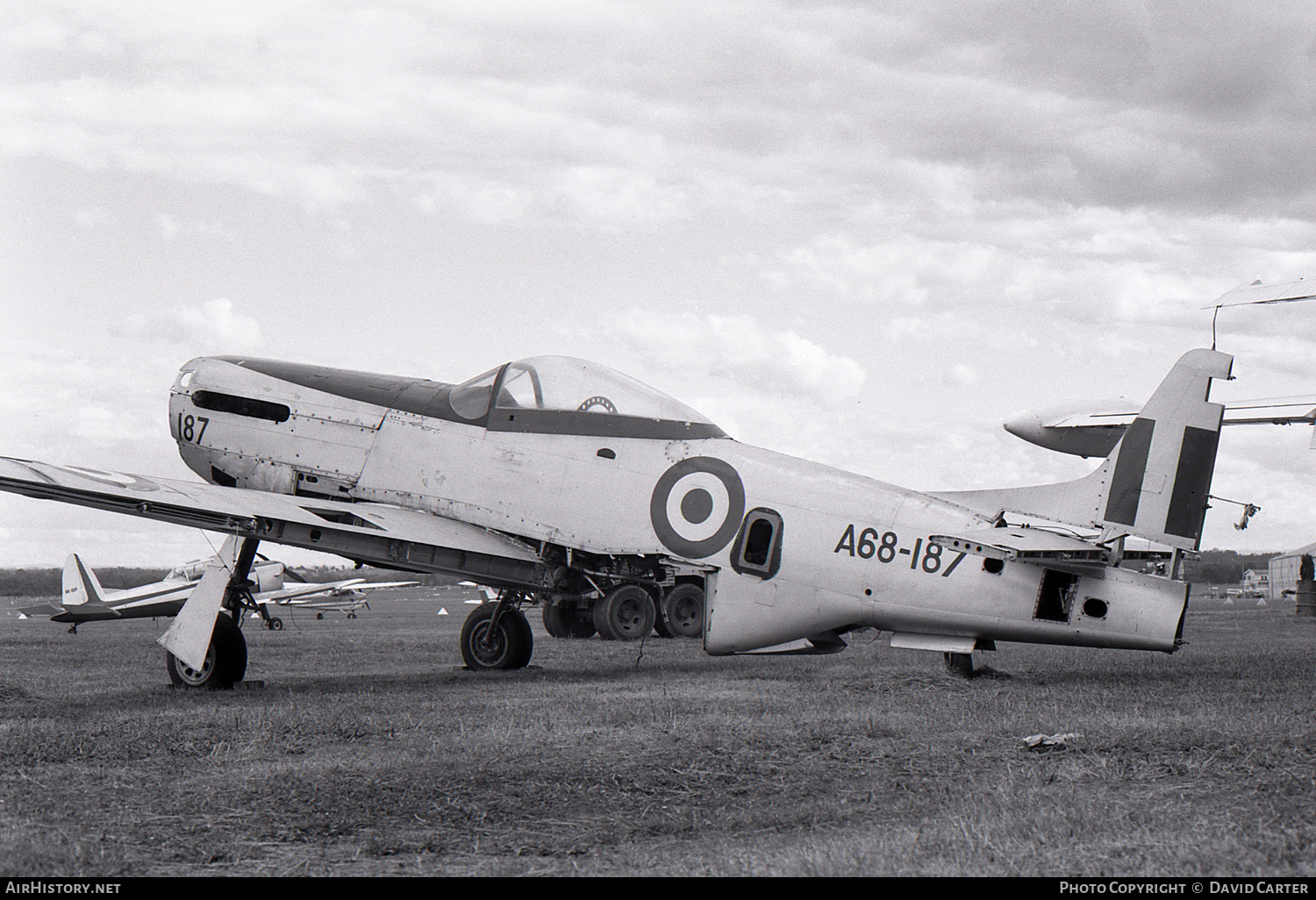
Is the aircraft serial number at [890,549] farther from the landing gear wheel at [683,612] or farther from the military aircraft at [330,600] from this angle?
the military aircraft at [330,600]

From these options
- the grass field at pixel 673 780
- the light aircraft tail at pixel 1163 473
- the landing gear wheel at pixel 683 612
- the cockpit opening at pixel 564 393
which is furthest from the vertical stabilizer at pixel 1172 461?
the landing gear wheel at pixel 683 612

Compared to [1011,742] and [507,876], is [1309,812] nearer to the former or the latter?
[1011,742]

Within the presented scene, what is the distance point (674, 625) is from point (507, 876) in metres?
16.0

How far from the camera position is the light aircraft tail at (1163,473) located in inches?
395

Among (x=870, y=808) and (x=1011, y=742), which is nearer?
(x=870, y=808)

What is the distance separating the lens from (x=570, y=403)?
1175 cm

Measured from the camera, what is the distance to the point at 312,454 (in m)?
12.4

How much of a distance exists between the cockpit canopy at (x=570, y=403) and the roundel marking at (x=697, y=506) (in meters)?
0.44

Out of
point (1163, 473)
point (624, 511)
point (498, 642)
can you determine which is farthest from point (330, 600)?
point (1163, 473)

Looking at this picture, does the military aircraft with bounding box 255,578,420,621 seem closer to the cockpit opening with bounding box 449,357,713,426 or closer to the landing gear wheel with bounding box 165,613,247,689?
the cockpit opening with bounding box 449,357,713,426

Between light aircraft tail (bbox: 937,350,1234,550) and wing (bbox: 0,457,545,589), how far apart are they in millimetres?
5145

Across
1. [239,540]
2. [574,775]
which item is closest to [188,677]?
[239,540]

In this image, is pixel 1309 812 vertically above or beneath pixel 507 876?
above

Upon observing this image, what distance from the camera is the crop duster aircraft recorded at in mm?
9953
